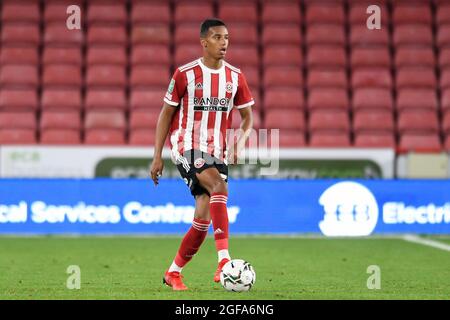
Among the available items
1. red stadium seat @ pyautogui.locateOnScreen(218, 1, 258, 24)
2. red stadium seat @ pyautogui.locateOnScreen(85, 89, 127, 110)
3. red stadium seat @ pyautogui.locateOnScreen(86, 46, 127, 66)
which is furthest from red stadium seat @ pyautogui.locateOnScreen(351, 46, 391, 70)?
red stadium seat @ pyautogui.locateOnScreen(85, 89, 127, 110)

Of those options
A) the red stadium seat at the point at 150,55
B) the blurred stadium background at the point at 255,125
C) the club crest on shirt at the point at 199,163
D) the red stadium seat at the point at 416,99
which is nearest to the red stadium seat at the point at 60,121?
the blurred stadium background at the point at 255,125

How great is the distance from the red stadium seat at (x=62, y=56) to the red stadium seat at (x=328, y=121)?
398 cm

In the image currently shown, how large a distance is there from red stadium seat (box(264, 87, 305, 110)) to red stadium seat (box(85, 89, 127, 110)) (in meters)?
2.29

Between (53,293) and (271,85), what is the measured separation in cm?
937

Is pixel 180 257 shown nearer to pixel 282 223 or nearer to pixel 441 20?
pixel 282 223

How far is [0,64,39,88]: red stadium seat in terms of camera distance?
15.1 metres

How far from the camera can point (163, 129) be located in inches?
252

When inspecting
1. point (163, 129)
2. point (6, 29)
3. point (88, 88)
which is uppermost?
point (6, 29)

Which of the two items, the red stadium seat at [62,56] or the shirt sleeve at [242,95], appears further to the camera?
the red stadium seat at [62,56]

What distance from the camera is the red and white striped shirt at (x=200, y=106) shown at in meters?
6.36

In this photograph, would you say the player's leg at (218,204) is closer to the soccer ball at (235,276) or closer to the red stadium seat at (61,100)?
the soccer ball at (235,276)

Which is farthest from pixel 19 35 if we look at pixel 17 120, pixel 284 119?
pixel 284 119
